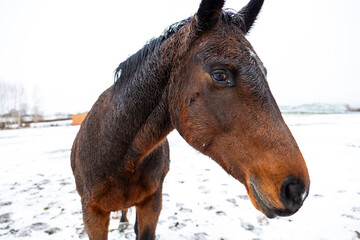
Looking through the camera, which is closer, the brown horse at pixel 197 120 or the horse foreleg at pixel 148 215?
the brown horse at pixel 197 120

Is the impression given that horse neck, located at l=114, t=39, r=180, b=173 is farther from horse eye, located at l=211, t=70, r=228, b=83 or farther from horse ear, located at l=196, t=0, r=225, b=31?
horse eye, located at l=211, t=70, r=228, b=83

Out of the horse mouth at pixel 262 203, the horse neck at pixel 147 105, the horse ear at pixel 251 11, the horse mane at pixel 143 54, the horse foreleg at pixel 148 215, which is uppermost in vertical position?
the horse ear at pixel 251 11

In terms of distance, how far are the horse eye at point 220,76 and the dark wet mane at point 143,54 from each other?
707mm

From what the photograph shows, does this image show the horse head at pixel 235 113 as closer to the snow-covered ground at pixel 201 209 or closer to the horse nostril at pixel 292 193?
the horse nostril at pixel 292 193

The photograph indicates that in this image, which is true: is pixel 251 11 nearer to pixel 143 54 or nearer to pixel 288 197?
pixel 143 54

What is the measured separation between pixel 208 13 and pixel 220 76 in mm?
505

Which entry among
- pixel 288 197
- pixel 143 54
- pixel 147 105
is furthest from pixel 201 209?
pixel 143 54

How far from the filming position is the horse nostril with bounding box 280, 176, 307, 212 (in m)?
1.00

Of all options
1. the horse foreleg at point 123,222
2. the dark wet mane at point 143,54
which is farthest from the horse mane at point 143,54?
the horse foreleg at point 123,222

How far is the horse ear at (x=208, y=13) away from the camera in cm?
135

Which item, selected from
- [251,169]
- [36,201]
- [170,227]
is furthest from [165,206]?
[251,169]

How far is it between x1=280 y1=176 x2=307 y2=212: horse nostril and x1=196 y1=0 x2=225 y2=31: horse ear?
1.20 metres

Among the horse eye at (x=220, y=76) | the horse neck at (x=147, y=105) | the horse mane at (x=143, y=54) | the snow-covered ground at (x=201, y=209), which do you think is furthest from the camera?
the snow-covered ground at (x=201, y=209)

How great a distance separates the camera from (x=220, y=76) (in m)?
1.31
